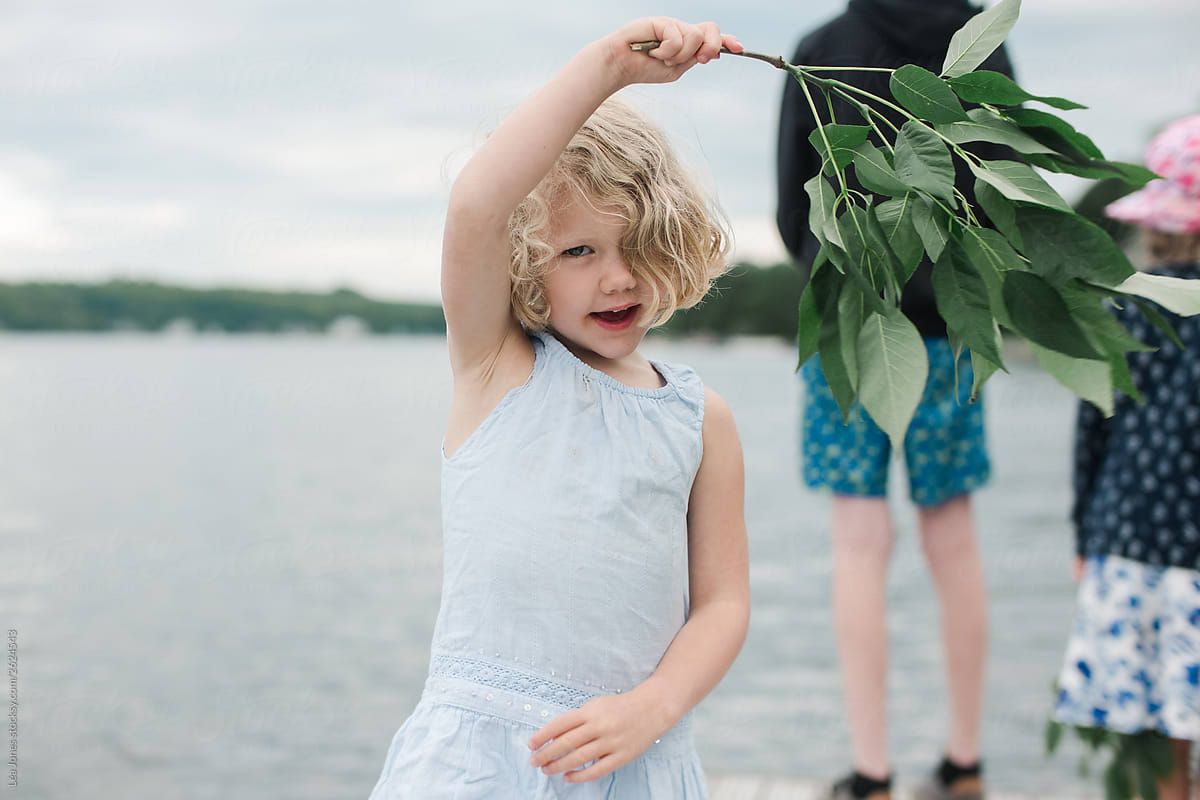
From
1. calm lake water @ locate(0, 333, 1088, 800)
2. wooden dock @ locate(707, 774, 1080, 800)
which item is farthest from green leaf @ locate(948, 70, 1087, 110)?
wooden dock @ locate(707, 774, 1080, 800)

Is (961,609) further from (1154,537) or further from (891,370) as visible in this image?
(891,370)

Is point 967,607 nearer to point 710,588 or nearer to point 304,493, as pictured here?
point 710,588

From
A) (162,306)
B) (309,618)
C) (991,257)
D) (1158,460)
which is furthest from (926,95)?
(162,306)

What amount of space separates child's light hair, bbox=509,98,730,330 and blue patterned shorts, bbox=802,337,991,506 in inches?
46.2

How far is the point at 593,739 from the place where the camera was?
4.12ft

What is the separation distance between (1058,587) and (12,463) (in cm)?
1375

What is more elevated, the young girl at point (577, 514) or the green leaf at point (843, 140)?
the green leaf at point (843, 140)

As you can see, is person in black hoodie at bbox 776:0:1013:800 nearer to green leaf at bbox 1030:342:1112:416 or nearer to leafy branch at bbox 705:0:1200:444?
leafy branch at bbox 705:0:1200:444

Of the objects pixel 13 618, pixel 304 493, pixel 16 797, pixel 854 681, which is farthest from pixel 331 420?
pixel 854 681

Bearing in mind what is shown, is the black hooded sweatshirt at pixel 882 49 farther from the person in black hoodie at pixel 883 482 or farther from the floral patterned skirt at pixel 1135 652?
the floral patterned skirt at pixel 1135 652

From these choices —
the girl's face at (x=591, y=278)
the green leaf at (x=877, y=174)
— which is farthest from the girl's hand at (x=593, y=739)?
the green leaf at (x=877, y=174)

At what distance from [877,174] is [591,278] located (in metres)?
0.49

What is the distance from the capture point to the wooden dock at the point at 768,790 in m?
2.82

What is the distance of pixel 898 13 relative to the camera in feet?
8.23
